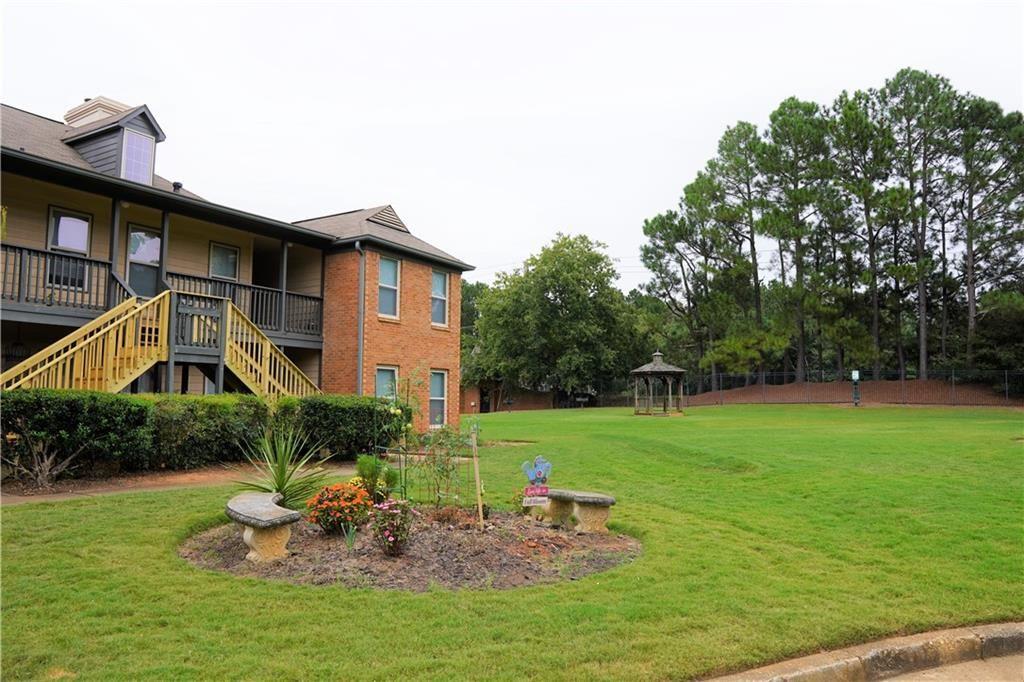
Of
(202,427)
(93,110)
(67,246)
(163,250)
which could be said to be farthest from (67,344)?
(93,110)

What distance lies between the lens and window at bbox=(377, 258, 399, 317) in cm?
1880

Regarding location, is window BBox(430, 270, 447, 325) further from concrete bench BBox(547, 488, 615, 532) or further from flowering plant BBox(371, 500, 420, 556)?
flowering plant BBox(371, 500, 420, 556)

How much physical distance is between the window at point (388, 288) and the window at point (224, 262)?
3.69 meters

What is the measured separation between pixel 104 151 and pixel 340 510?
13448 millimetres

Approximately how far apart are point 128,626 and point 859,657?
4.59 metres

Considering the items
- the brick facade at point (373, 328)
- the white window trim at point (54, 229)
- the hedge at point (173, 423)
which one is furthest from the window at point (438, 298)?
the white window trim at point (54, 229)

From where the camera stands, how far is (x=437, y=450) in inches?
307

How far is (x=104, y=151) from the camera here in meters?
15.9

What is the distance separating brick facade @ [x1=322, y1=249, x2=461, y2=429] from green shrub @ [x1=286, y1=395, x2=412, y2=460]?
2659 millimetres

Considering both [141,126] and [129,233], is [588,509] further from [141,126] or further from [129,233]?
[141,126]

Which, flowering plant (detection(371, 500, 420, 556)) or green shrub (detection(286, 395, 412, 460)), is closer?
flowering plant (detection(371, 500, 420, 556))

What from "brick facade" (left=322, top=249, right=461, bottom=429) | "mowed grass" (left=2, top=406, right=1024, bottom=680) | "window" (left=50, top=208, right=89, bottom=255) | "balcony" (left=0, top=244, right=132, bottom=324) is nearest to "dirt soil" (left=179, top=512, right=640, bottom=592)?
"mowed grass" (left=2, top=406, right=1024, bottom=680)

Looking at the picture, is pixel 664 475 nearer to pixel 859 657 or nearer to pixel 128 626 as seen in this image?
pixel 859 657

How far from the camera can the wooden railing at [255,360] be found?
14.8m
